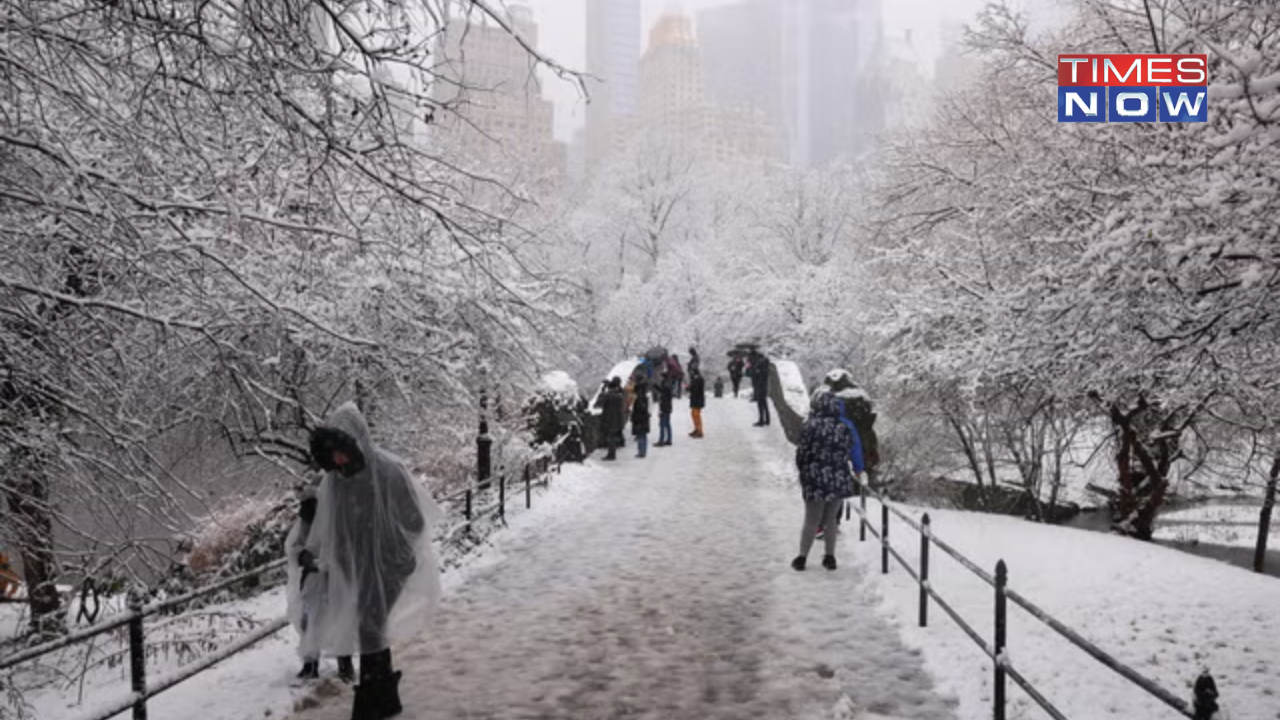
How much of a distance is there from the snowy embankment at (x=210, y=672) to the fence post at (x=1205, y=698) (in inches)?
186

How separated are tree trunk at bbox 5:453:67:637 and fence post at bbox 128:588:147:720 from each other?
1168 millimetres

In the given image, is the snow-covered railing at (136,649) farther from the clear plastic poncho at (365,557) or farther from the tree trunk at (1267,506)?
the tree trunk at (1267,506)

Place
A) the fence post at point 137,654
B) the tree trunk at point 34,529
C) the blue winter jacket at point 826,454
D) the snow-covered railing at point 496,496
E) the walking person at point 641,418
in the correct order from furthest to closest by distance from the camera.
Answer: the walking person at point 641,418 → the snow-covered railing at point 496,496 → the blue winter jacket at point 826,454 → the tree trunk at point 34,529 → the fence post at point 137,654

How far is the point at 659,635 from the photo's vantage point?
695 centimetres

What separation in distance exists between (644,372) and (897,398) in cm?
597

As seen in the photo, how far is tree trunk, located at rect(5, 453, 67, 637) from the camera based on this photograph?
536 centimetres

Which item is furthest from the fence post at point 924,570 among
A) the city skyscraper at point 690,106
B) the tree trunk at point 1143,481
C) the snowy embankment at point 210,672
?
the city skyscraper at point 690,106

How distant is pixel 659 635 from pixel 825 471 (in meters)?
2.84

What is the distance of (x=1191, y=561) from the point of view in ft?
31.9


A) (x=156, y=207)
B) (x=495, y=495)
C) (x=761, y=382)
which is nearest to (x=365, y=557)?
(x=156, y=207)

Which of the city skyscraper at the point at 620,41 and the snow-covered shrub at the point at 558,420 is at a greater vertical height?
the city skyscraper at the point at 620,41

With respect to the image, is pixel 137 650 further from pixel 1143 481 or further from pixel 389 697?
pixel 1143 481

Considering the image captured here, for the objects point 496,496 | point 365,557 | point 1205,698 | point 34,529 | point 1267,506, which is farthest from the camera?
point 1267,506

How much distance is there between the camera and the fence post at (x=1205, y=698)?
270cm
